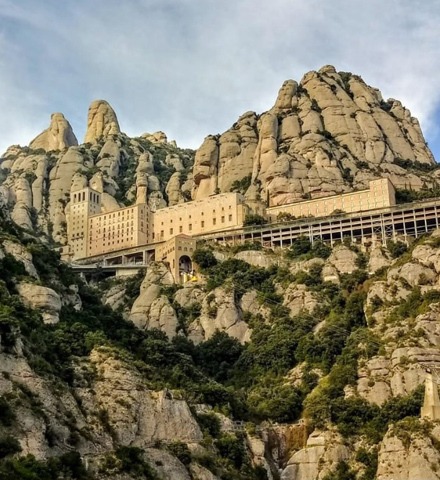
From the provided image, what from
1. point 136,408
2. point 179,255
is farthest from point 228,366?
point 136,408

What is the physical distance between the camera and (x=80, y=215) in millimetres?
158000

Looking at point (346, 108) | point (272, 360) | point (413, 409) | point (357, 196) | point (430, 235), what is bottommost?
point (413, 409)

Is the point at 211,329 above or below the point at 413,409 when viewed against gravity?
above

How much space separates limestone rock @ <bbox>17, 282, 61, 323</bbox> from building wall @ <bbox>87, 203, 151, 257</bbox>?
60.2 meters

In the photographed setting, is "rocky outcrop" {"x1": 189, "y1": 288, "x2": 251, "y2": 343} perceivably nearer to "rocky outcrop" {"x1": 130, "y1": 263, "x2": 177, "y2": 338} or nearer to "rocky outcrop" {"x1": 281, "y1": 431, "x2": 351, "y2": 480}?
"rocky outcrop" {"x1": 130, "y1": 263, "x2": 177, "y2": 338}

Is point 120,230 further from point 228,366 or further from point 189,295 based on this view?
point 228,366

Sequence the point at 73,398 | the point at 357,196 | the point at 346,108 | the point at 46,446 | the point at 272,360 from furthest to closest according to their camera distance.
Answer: the point at 346,108 < the point at 357,196 < the point at 272,360 < the point at 73,398 < the point at 46,446

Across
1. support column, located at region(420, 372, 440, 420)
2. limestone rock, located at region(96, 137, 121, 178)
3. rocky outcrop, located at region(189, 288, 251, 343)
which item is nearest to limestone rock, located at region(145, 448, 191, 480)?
support column, located at region(420, 372, 440, 420)

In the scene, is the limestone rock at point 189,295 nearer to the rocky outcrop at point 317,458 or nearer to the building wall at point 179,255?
the building wall at point 179,255

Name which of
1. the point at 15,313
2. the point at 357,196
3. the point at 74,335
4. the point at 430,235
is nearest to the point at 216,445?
the point at 74,335

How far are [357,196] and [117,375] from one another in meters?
71.4

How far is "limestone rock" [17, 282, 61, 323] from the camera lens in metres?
83.4

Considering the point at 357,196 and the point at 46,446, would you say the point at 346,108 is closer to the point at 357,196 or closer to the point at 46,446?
the point at 357,196

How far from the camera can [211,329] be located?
364 ft
